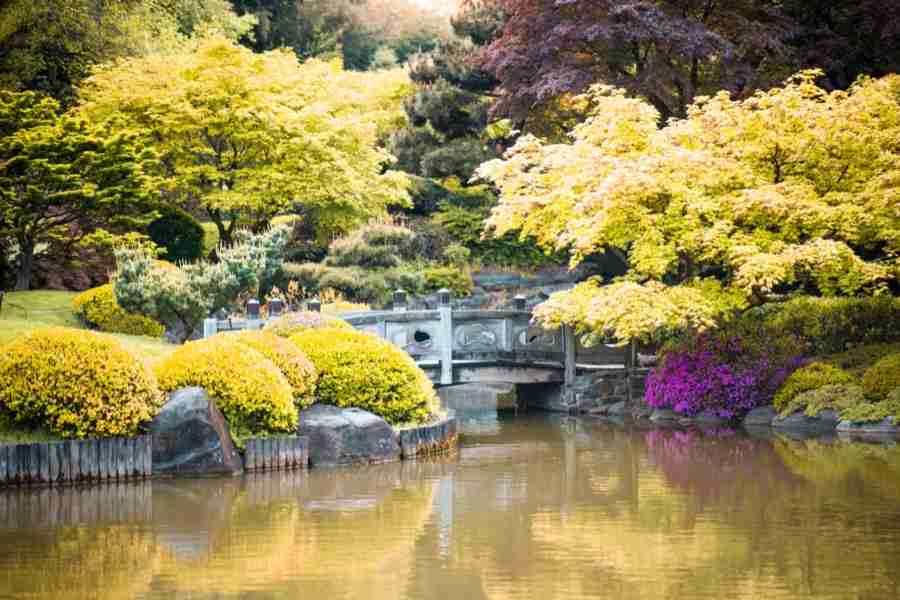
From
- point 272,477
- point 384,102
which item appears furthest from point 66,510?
point 384,102

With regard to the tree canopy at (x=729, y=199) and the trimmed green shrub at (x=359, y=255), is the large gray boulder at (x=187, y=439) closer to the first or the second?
the tree canopy at (x=729, y=199)

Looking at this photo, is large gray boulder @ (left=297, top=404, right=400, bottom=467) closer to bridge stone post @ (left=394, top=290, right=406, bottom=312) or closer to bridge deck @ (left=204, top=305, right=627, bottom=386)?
bridge deck @ (left=204, top=305, right=627, bottom=386)

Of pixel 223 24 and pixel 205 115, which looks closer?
pixel 205 115

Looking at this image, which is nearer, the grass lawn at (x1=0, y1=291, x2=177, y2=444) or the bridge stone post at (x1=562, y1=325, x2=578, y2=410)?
→ the grass lawn at (x1=0, y1=291, x2=177, y2=444)

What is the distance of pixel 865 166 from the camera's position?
19234 millimetres

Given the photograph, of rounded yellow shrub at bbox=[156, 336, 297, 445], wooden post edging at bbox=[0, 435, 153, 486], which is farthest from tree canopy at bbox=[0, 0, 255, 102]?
wooden post edging at bbox=[0, 435, 153, 486]

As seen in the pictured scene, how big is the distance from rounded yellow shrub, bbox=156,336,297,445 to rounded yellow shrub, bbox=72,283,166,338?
773cm

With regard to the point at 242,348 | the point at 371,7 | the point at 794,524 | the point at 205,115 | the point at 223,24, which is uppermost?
the point at 371,7

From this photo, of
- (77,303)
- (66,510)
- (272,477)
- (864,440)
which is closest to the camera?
(66,510)

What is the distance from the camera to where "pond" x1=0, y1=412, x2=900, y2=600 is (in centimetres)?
889

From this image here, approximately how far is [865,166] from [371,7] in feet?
117

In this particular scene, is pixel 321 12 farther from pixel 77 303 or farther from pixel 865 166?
pixel 865 166

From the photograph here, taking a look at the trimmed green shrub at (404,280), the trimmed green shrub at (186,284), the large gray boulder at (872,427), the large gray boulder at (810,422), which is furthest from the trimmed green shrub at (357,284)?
the large gray boulder at (872,427)

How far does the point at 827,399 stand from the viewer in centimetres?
1805
